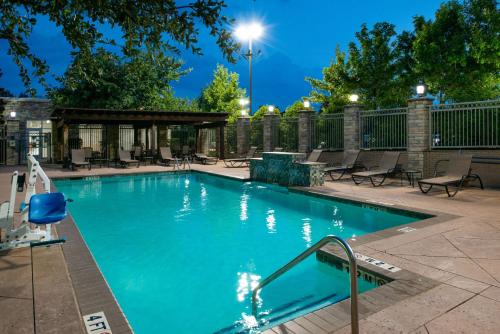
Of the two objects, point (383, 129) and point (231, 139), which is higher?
point (231, 139)

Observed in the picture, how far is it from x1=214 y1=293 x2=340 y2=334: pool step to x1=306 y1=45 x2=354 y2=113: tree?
1883 centimetres

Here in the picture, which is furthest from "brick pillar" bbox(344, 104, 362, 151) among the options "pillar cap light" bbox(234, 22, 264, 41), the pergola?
"pillar cap light" bbox(234, 22, 264, 41)

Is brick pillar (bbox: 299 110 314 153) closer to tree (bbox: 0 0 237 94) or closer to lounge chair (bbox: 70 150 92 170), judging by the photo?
lounge chair (bbox: 70 150 92 170)

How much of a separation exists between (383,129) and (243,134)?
1072cm

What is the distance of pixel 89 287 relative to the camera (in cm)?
379

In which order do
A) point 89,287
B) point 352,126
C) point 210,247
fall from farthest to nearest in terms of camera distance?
point 352,126
point 210,247
point 89,287

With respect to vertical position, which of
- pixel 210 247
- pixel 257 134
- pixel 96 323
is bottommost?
pixel 210 247

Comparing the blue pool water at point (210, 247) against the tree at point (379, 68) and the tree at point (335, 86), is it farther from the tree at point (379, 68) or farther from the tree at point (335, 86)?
the tree at point (335, 86)

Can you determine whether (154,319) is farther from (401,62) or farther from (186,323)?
(401,62)

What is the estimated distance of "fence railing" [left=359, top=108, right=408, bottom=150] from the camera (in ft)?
43.7

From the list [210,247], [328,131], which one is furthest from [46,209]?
[328,131]

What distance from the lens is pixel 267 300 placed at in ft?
14.7

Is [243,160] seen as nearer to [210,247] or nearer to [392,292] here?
[210,247]

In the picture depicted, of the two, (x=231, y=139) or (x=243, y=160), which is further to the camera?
(x=231, y=139)
